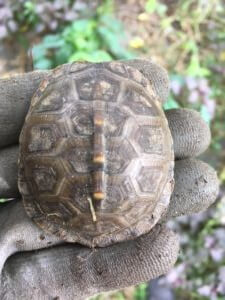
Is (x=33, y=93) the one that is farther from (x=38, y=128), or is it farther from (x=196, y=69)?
(x=196, y=69)

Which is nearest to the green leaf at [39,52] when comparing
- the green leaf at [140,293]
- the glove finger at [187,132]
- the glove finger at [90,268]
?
the glove finger at [187,132]

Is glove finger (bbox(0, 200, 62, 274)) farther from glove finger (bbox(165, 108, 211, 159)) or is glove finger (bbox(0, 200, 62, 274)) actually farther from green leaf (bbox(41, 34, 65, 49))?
green leaf (bbox(41, 34, 65, 49))

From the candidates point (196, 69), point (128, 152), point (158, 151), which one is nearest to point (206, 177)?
point (158, 151)

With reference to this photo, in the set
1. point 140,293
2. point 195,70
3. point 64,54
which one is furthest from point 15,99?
point 140,293

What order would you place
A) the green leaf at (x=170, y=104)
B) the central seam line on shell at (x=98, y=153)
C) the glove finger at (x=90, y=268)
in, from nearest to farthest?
the central seam line on shell at (x=98, y=153), the glove finger at (x=90, y=268), the green leaf at (x=170, y=104)

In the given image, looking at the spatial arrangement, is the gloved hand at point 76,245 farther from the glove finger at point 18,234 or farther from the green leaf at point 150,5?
the green leaf at point 150,5
